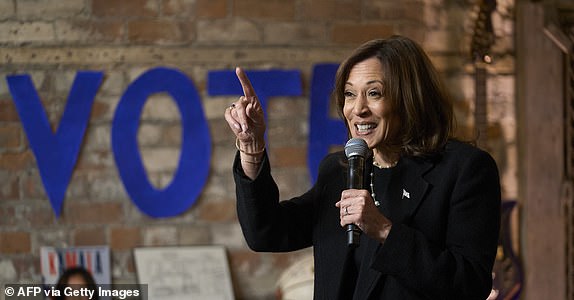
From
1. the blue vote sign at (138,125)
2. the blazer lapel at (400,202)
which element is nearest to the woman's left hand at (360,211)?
the blazer lapel at (400,202)

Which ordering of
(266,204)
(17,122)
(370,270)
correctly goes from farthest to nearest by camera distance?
1. (17,122)
2. (266,204)
3. (370,270)

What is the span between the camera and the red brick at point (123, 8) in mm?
3840

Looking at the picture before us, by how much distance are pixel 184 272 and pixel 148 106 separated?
2.53 feet

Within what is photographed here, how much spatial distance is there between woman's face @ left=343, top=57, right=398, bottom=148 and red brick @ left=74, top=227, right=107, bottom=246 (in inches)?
84.9

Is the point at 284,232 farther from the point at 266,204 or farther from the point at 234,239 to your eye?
the point at 234,239

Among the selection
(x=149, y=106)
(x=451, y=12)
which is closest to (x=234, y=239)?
(x=149, y=106)

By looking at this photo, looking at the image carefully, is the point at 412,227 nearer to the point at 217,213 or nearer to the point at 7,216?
the point at 217,213

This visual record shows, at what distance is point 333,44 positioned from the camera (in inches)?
153

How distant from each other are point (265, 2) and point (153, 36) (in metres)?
0.54

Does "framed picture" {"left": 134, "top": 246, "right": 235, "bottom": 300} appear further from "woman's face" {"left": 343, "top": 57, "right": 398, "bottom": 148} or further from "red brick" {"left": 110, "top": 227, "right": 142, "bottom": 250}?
"woman's face" {"left": 343, "top": 57, "right": 398, "bottom": 148}

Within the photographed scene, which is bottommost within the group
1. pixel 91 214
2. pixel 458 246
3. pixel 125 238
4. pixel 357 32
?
pixel 125 238

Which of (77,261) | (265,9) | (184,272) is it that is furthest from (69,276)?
(265,9)

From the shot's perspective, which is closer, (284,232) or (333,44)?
(284,232)

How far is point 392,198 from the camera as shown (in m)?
1.88
